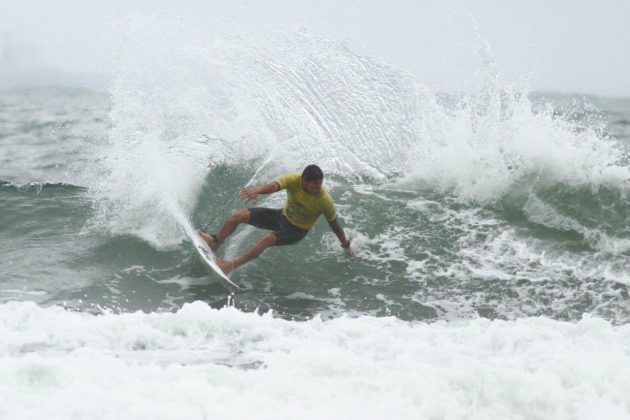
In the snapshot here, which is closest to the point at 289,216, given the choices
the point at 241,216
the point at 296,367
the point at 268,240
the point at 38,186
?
the point at 268,240

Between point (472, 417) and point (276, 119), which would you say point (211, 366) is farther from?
point (276, 119)

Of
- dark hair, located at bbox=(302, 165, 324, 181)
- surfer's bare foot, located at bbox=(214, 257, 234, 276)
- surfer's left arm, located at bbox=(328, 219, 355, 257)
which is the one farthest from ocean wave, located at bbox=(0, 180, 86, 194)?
dark hair, located at bbox=(302, 165, 324, 181)

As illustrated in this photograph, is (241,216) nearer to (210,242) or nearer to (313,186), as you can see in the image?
(210,242)

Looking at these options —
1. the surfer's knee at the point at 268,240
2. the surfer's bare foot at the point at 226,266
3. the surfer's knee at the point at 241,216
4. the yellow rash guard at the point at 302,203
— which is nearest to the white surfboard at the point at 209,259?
the surfer's bare foot at the point at 226,266

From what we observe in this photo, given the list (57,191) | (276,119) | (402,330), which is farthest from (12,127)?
(402,330)

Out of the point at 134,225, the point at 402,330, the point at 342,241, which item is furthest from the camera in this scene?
the point at 134,225

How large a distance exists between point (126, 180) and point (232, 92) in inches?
126

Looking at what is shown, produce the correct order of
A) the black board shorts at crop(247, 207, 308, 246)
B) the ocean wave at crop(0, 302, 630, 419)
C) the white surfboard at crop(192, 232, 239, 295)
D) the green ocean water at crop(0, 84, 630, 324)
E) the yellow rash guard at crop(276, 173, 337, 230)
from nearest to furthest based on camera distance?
the ocean wave at crop(0, 302, 630, 419)
the green ocean water at crop(0, 84, 630, 324)
the white surfboard at crop(192, 232, 239, 295)
the yellow rash guard at crop(276, 173, 337, 230)
the black board shorts at crop(247, 207, 308, 246)

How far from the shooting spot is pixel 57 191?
1193cm

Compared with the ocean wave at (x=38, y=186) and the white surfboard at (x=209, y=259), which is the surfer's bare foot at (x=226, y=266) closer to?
the white surfboard at (x=209, y=259)

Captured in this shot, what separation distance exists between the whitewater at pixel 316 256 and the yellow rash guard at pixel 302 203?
748mm

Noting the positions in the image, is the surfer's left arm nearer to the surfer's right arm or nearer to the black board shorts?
the black board shorts

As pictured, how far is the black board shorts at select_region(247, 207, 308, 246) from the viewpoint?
28.5 feet

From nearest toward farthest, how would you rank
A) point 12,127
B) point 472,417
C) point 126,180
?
point 472,417
point 126,180
point 12,127
